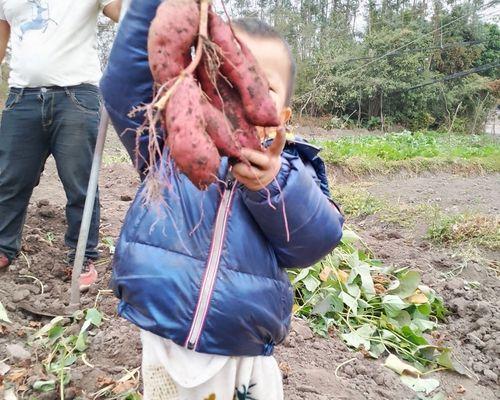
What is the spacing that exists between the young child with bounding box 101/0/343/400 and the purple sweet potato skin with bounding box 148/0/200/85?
23 centimetres

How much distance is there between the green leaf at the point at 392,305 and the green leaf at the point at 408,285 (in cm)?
12

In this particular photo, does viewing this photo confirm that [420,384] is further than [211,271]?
Yes

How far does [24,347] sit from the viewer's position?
184 centimetres

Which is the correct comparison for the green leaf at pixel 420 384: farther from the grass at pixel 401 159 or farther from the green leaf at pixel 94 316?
the grass at pixel 401 159

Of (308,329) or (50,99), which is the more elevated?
(50,99)

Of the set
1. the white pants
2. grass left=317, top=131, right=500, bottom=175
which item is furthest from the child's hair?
grass left=317, top=131, right=500, bottom=175

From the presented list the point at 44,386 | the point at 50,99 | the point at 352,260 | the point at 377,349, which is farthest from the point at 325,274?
the point at 50,99

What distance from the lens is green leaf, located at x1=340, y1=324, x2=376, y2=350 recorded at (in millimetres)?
2258

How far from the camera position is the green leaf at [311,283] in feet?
8.11

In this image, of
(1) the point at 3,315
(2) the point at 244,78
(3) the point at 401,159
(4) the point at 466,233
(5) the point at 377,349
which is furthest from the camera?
(3) the point at 401,159

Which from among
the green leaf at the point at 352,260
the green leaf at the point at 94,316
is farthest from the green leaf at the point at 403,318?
the green leaf at the point at 94,316

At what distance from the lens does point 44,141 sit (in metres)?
2.29

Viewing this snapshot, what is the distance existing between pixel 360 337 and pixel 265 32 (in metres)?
1.66

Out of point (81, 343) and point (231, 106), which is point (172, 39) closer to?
point (231, 106)
